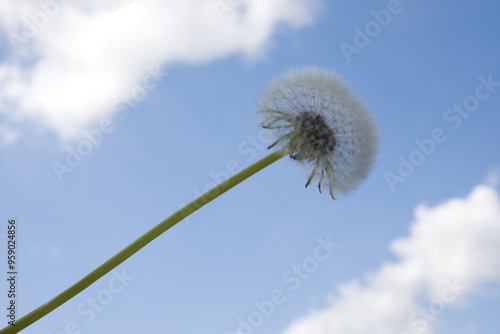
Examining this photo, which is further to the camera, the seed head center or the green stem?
the seed head center

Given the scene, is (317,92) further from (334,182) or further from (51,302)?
(51,302)

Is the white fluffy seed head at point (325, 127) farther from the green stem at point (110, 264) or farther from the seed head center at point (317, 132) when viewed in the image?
the green stem at point (110, 264)

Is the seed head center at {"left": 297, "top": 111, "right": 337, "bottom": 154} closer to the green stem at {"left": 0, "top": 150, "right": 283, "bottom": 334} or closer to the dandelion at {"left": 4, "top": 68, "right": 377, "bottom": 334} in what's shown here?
the dandelion at {"left": 4, "top": 68, "right": 377, "bottom": 334}

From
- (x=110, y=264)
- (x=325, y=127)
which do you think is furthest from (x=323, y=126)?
(x=110, y=264)

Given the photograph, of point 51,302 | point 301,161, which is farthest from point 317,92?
point 51,302

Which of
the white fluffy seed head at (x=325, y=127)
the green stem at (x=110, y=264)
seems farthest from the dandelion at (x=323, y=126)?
the green stem at (x=110, y=264)

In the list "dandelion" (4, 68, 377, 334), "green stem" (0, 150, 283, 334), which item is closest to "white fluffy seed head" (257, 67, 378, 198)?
→ "dandelion" (4, 68, 377, 334)

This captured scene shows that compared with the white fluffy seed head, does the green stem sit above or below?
below

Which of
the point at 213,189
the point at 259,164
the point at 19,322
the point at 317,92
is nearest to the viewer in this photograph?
the point at 19,322
